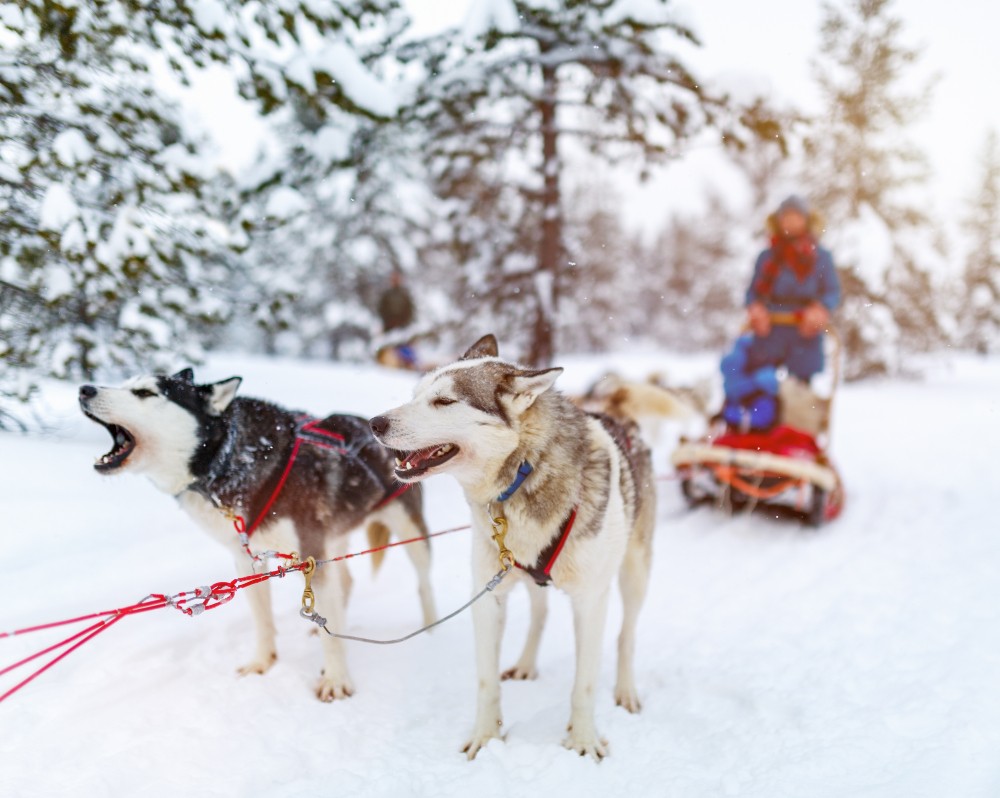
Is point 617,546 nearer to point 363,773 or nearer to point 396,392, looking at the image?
point 363,773

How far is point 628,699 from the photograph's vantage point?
289cm

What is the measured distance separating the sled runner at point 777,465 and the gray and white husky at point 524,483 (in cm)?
265

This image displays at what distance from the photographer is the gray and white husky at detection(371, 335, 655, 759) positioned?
230 cm

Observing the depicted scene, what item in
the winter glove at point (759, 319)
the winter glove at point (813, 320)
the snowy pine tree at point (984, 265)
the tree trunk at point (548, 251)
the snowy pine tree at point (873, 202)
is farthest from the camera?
the snowy pine tree at point (984, 265)

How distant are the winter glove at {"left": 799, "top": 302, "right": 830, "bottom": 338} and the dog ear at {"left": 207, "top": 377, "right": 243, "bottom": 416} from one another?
4754 millimetres

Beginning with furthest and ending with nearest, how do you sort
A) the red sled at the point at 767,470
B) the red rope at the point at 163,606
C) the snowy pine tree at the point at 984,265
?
the snowy pine tree at the point at 984,265 < the red sled at the point at 767,470 < the red rope at the point at 163,606

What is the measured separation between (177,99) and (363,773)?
17.6ft

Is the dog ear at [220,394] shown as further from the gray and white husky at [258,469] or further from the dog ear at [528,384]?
the dog ear at [528,384]

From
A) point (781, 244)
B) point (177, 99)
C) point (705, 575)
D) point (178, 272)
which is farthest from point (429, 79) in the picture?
point (705, 575)

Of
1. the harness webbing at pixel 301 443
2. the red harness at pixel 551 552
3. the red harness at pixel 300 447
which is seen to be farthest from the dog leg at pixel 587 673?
the harness webbing at pixel 301 443

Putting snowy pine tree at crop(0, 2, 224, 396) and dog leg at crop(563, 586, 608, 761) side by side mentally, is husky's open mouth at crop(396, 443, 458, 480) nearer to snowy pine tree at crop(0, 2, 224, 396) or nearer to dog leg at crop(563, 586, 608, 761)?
Answer: dog leg at crop(563, 586, 608, 761)

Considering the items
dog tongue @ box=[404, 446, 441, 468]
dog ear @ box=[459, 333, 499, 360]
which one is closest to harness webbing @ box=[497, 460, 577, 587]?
dog tongue @ box=[404, 446, 441, 468]

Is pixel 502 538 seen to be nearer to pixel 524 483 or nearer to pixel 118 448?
pixel 524 483

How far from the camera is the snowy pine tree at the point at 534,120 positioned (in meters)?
6.21
